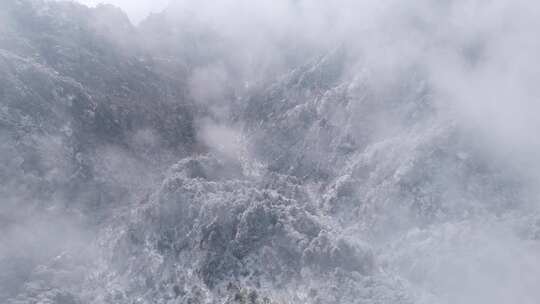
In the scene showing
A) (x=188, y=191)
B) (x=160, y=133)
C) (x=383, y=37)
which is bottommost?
(x=188, y=191)

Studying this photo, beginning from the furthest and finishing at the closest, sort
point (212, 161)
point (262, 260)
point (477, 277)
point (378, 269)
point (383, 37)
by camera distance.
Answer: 1. point (383, 37)
2. point (212, 161)
3. point (262, 260)
4. point (378, 269)
5. point (477, 277)

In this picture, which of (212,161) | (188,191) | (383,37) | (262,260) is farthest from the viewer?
(383,37)

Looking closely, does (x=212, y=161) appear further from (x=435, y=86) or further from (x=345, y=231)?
(x=435, y=86)

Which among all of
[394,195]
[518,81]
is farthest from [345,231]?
[518,81]

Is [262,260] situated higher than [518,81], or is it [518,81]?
→ [518,81]

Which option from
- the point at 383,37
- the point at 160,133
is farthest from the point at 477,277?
the point at 160,133

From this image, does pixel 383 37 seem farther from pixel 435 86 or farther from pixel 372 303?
pixel 372 303

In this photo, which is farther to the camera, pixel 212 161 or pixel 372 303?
pixel 212 161
